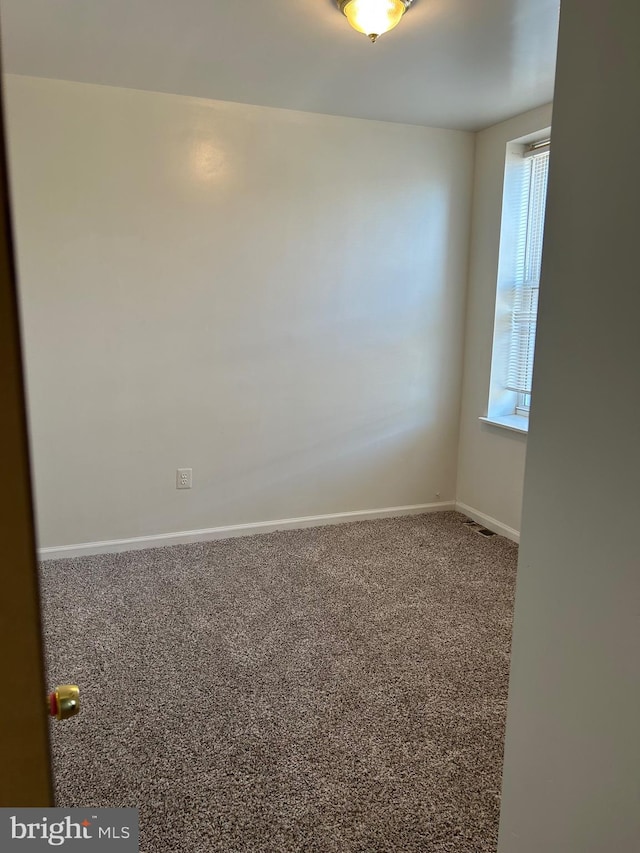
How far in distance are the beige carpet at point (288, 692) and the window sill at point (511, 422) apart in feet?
2.39

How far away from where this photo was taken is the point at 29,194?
9.34 ft

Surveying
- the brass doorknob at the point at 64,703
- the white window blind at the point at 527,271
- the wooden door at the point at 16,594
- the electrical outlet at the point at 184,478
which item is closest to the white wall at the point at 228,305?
the electrical outlet at the point at 184,478

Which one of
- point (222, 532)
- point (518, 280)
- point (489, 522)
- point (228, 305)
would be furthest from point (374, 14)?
point (489, 522)

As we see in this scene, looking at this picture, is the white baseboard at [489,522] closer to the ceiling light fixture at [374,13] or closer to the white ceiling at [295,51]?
the white ceiling at [295,51]

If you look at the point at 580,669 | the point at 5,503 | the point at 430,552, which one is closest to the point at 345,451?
the point at 430,552

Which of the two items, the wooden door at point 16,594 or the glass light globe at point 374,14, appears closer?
the wooden door at point 16,594

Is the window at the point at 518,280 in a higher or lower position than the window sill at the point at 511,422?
higher

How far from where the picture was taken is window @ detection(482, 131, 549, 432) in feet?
11.1

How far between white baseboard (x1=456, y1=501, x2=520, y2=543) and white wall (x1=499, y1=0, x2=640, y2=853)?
2.48m

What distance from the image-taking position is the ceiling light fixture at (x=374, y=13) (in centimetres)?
196

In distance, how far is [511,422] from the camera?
140 inches

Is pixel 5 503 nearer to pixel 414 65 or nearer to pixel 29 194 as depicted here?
pixel 414 65

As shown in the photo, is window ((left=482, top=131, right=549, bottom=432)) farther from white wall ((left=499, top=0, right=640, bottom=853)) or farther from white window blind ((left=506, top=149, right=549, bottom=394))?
white wall ((left=499, top=0, right=640, bottom=853))

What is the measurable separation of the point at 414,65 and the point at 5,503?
277cm
